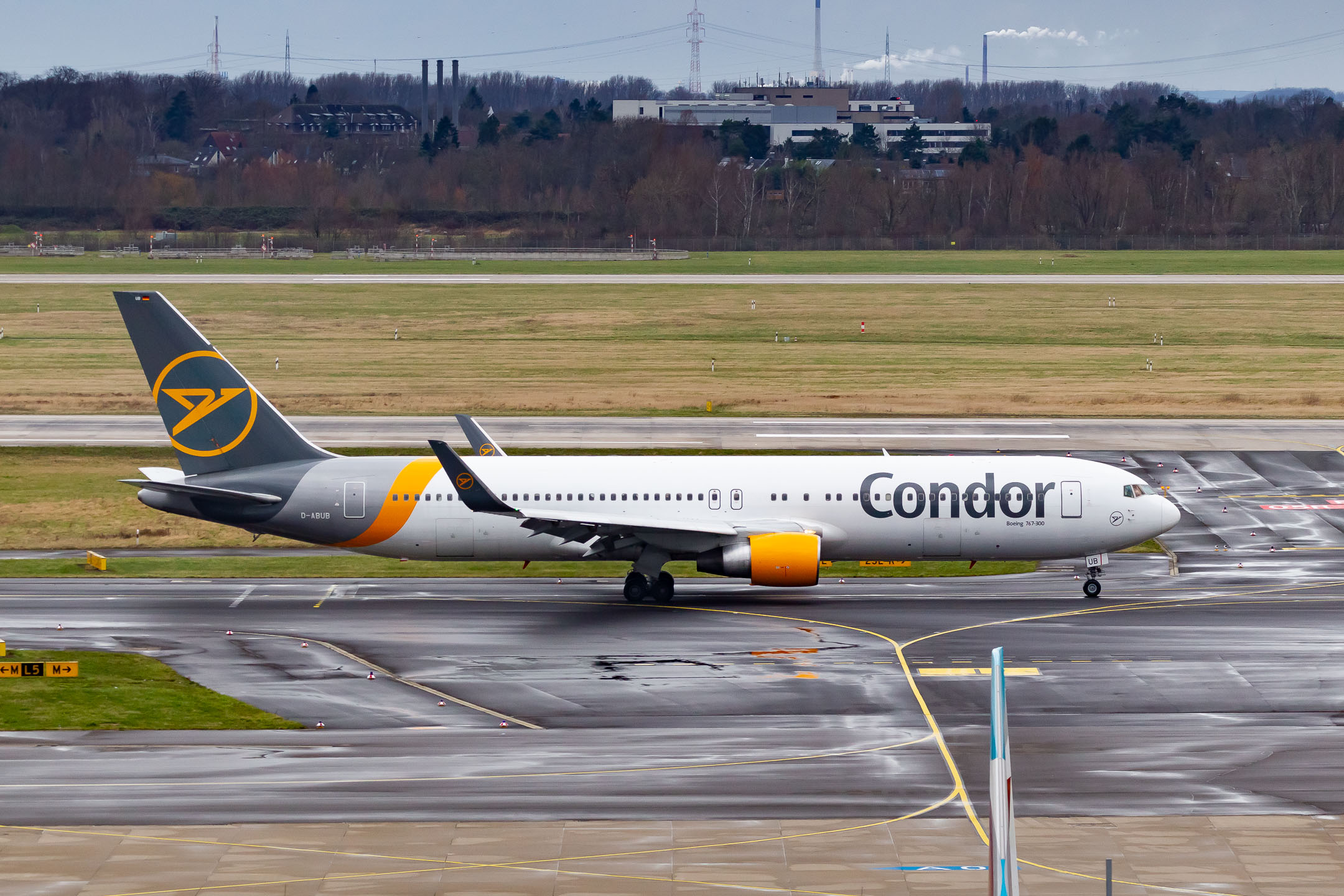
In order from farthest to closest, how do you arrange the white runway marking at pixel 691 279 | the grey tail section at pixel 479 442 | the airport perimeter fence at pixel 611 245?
the airport perimeter fence at pixel 611 245 < the white runway marking at pixel 691 279 < the grey tail section at pixel 479 442

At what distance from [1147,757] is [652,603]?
16.5 meters

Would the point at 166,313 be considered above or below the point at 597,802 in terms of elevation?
above

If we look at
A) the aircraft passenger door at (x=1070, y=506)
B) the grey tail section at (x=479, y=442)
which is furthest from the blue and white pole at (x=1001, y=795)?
the grey tail section at (x=479, y=442)

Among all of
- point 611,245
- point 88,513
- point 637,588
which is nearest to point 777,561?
point 637,588

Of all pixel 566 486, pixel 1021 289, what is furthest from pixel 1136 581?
pixel 1021 289

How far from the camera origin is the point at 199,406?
135ft

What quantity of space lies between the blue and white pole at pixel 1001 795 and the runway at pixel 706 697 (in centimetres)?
1191

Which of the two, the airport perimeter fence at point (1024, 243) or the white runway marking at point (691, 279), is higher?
the airport perimeter fence at point (1024, 243)

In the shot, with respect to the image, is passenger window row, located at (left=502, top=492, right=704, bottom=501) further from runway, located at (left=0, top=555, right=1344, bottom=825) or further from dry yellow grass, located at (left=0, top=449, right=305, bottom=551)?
dry yellow grass, located at (left=0, top=449, right=305, bottom=551)

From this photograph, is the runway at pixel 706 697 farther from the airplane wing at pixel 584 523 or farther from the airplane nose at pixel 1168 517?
the airplane wing at pixel 584 523

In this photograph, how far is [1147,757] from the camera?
26656 millimetres

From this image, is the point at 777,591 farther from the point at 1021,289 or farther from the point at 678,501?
the point at 1021,289

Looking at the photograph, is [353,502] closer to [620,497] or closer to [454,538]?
[454,538]

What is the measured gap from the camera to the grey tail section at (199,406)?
41188 mm
